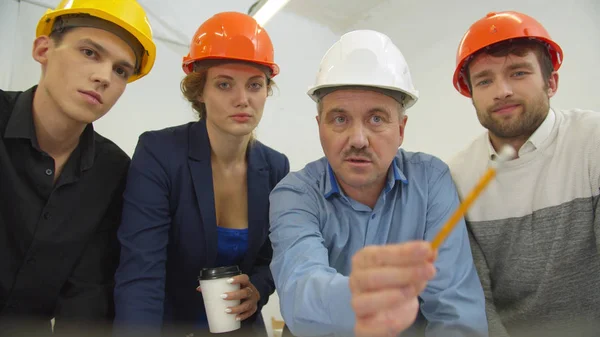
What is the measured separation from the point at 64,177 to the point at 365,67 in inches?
46.9

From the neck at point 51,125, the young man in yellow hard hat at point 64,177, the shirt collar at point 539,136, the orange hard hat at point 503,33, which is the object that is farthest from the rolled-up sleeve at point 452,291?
the neck at point 51,125

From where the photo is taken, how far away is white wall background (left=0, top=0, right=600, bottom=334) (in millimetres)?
2636

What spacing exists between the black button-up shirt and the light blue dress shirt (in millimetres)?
777

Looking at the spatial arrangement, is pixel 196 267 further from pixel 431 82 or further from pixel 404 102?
pixel 431 82

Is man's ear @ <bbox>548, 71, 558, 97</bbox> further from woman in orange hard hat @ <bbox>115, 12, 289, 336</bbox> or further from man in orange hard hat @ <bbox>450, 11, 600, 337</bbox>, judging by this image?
woman in orange hard hat @ <bbox>115, 12, 289, 336</bbox>

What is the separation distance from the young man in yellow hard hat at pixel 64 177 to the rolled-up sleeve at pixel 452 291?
1.24m

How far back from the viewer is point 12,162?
4.54ft

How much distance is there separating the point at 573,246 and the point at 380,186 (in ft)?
2.22

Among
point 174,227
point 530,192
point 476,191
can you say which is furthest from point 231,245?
point 476,191

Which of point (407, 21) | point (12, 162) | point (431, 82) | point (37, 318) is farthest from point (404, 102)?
point (407, 21)

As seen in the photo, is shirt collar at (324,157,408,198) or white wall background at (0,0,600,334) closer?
shirt collar at (324,157,408,198)

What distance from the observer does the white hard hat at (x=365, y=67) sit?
1.26m

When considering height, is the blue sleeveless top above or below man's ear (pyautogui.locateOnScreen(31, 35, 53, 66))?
below

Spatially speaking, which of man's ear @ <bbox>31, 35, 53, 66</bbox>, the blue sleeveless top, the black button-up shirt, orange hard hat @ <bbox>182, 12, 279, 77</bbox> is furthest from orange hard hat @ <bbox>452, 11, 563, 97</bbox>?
man's ear @ <bbox>31, 35, 53, 66</bbox>
